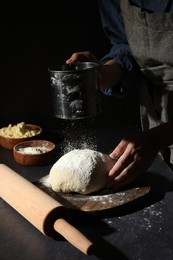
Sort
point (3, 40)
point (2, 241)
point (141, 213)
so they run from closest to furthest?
point (2, 241)
point (141, 213)
point (3, 40)

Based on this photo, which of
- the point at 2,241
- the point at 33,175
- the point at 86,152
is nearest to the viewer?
the point at 2,241

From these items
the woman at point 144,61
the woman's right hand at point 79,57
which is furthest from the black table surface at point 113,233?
the woman's right hand at point 79,57

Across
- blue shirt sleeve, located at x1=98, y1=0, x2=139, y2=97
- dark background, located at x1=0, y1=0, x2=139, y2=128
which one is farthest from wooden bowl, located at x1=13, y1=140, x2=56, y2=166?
dark background, located at x1=0, y1=0, x2=139, y2=128

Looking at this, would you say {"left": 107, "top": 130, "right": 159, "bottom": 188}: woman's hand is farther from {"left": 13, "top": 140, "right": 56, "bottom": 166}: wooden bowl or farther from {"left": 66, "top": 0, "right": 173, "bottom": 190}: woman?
{"left": 13, "top": 140, "right": 56, "bottom": 166}: wooden bowl

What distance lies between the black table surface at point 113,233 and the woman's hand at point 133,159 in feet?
0.27

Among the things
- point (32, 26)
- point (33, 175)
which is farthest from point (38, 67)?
point (33, 175)

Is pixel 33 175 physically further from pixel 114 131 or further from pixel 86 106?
pixel 114 131

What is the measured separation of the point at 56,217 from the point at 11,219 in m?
0.17

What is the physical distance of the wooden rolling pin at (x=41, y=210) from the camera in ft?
3.08

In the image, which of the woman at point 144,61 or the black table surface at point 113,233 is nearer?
the black table surface at point 113,233

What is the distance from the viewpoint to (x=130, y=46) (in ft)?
5.57

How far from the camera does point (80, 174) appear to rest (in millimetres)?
1199

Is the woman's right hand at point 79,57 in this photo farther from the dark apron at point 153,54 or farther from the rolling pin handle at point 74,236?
the rolling pin handle at point 74,236

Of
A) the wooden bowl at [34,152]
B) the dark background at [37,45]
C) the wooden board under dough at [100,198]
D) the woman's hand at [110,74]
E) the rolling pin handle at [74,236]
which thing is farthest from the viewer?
the dark background at [37,45]
